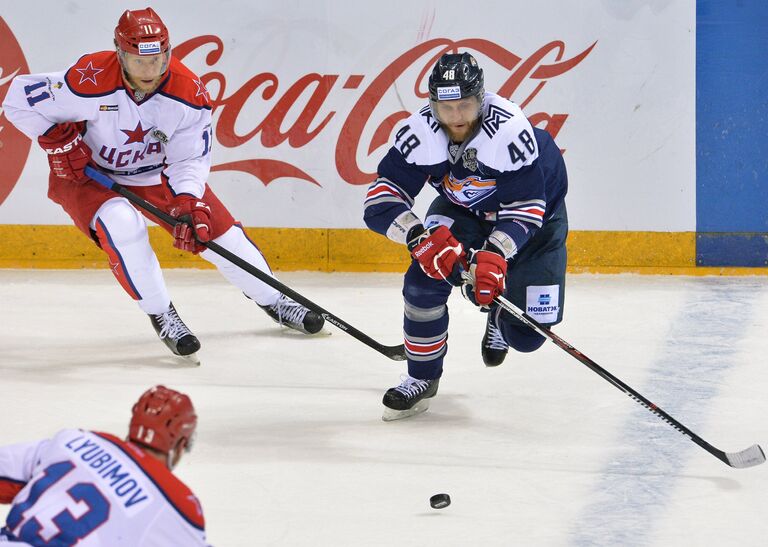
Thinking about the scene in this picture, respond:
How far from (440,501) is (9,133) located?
3474mm

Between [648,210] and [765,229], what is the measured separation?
0.50 metres

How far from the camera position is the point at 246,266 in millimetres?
4008

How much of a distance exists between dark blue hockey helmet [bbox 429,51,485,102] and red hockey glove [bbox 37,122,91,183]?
138cm

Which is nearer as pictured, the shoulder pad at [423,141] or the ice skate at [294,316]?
the shoulder pad at [423,141]

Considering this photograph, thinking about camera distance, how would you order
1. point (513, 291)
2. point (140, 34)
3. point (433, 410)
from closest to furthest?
point (433, 410), point (513, 291), point (140, 34)

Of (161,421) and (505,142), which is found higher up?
(505,142)

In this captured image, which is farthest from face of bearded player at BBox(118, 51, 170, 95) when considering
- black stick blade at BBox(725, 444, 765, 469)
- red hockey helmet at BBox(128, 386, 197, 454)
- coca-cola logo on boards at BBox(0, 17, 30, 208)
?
red hockey helmet at BBox(128, 386, 197, 454)

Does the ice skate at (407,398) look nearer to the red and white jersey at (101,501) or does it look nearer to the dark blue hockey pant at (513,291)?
the dark blue hockey pant at (513,291)

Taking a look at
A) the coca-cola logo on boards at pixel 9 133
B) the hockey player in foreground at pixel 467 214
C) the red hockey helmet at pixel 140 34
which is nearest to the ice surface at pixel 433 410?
the hockey player in foreground at pixel 467 214

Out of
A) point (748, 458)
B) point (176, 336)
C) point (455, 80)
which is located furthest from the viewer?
point (176, 336)

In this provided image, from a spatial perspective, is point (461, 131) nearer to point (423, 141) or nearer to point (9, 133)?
point (423, 141)

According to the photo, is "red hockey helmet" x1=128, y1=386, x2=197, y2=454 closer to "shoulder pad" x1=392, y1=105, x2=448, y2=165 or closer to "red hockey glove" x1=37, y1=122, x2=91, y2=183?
"shoulder pad" x1=392, y1=105, x2=448, y2=165

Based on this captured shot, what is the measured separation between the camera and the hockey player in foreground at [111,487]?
1.74 m

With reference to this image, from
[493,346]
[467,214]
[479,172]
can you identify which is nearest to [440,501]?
[479,172]
